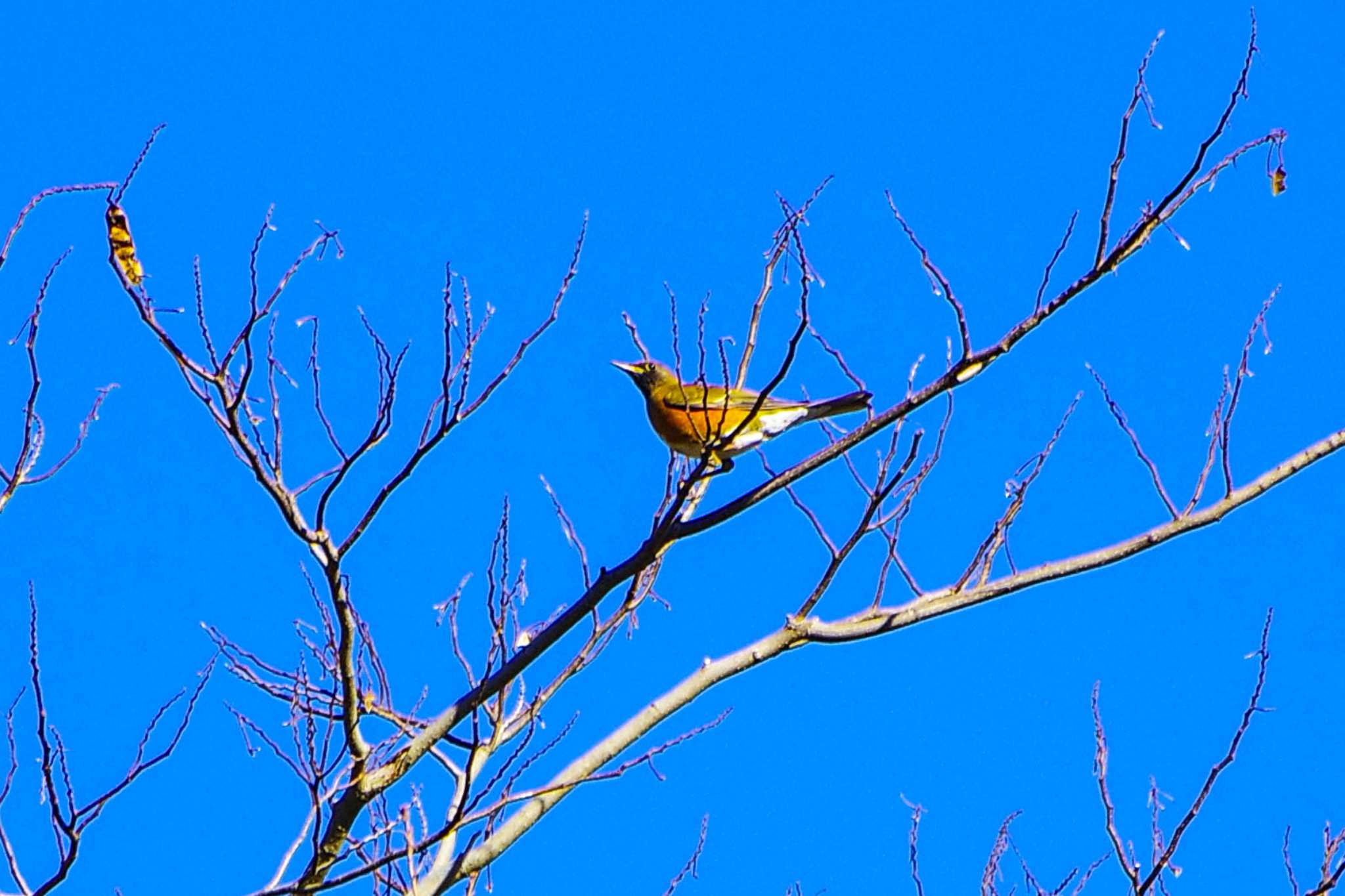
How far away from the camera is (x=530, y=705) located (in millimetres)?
4809

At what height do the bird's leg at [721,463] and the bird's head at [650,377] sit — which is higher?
the bird's head at [650,377]

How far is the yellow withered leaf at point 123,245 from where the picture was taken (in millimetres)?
3789

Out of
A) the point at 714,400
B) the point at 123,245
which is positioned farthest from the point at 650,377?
the point at 123,245

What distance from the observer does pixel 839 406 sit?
5.06m

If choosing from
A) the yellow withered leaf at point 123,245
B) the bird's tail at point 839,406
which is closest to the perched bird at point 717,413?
the bird's tail at point 839,406

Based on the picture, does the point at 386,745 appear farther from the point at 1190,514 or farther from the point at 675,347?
the point at 1190,514

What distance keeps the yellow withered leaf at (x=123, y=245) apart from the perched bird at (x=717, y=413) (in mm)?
1561

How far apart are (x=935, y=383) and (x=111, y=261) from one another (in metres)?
2.03

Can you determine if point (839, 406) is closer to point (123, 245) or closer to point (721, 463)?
point (721, 463)

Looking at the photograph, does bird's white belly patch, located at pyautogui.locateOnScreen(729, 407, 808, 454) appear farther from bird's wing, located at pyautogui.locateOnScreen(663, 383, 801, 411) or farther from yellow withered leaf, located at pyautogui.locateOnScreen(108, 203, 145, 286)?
yellow withered leaf, located at pyautogui.locateOnScreen(108, 203, 145, 286)

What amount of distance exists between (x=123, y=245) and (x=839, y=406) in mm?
2293

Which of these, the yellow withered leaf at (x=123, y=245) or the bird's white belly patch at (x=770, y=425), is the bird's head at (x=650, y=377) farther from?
the yellow withered leaf at (x=123, y=245)

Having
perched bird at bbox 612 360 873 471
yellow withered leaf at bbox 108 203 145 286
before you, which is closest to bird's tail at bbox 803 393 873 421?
perched bird at bbox 612 360 873 471

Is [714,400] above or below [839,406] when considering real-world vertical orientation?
above
